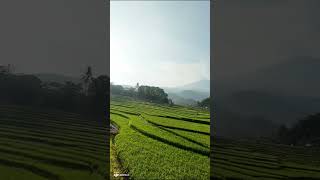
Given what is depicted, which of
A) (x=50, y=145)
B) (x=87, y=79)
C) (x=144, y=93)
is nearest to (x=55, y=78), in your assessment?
(x=87, y=79)

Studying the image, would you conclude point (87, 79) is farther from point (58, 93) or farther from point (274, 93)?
point (274, 93)

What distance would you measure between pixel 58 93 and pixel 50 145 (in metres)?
1.42

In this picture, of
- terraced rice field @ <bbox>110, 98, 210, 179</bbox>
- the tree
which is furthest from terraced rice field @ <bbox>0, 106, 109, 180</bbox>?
terraced rice field @ <bbox>110, 98, 210, 179</bbox>

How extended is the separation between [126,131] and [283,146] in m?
6.08

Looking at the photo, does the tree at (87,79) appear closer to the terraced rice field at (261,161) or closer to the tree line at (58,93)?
the tree line at (58,93)

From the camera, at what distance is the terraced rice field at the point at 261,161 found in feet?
32.8

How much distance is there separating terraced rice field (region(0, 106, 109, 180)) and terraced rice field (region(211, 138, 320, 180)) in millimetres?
2919

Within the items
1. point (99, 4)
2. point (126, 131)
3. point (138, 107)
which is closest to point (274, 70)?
point (99, 4)

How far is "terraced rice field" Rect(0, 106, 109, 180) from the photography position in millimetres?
→ 8930

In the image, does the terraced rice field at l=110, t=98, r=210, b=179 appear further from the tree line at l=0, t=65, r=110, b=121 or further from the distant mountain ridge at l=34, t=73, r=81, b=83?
the distant mountain ridge at l=34, t=73, r=81, b=83

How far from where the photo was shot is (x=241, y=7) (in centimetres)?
1082

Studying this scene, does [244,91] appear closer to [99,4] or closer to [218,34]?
[218,34]

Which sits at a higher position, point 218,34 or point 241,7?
point 241,7

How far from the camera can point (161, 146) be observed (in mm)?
13609
